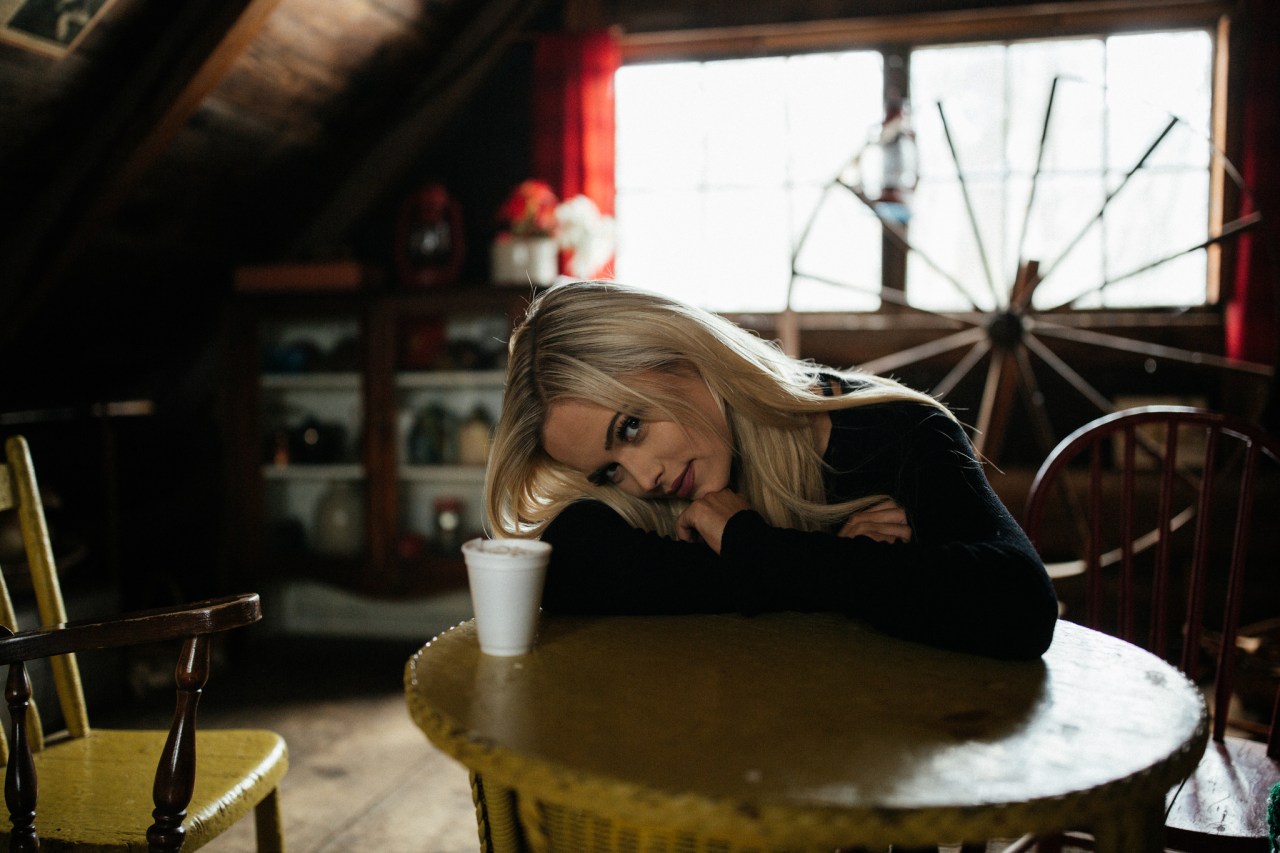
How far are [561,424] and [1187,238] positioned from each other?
3.24m

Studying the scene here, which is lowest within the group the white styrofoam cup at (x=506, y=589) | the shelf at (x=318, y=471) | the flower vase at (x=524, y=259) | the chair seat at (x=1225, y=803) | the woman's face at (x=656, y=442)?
the chair seat at (x=1225, y=803)

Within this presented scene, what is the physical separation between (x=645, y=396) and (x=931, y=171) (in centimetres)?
292

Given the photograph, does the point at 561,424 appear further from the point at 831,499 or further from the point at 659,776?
the point at 659,776

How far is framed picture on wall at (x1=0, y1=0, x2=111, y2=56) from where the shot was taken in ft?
8.12

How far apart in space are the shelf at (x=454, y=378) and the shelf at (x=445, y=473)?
309 mm

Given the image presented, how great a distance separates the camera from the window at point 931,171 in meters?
3.73

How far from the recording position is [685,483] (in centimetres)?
139

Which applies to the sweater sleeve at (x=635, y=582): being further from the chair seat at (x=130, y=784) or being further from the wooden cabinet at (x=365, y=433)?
the wooden cabinet at (x=365, y=433)

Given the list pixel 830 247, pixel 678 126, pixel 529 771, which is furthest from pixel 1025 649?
pixel 678 126

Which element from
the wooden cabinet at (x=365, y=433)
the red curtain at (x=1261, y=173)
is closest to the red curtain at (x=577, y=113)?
the wooden cabinet at (x=365, y=433)

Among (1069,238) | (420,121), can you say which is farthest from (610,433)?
(420,121)

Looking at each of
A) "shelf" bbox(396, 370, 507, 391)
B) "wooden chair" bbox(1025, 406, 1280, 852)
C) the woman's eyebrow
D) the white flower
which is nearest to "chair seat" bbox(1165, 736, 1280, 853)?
"wooden chair" bbox(1025, 406, 1280, 852)

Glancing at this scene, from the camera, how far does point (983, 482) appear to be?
4.28 ft

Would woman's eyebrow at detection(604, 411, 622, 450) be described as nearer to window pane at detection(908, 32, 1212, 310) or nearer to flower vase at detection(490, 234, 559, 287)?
flower vase at detection(490, 234, 559, 287)
